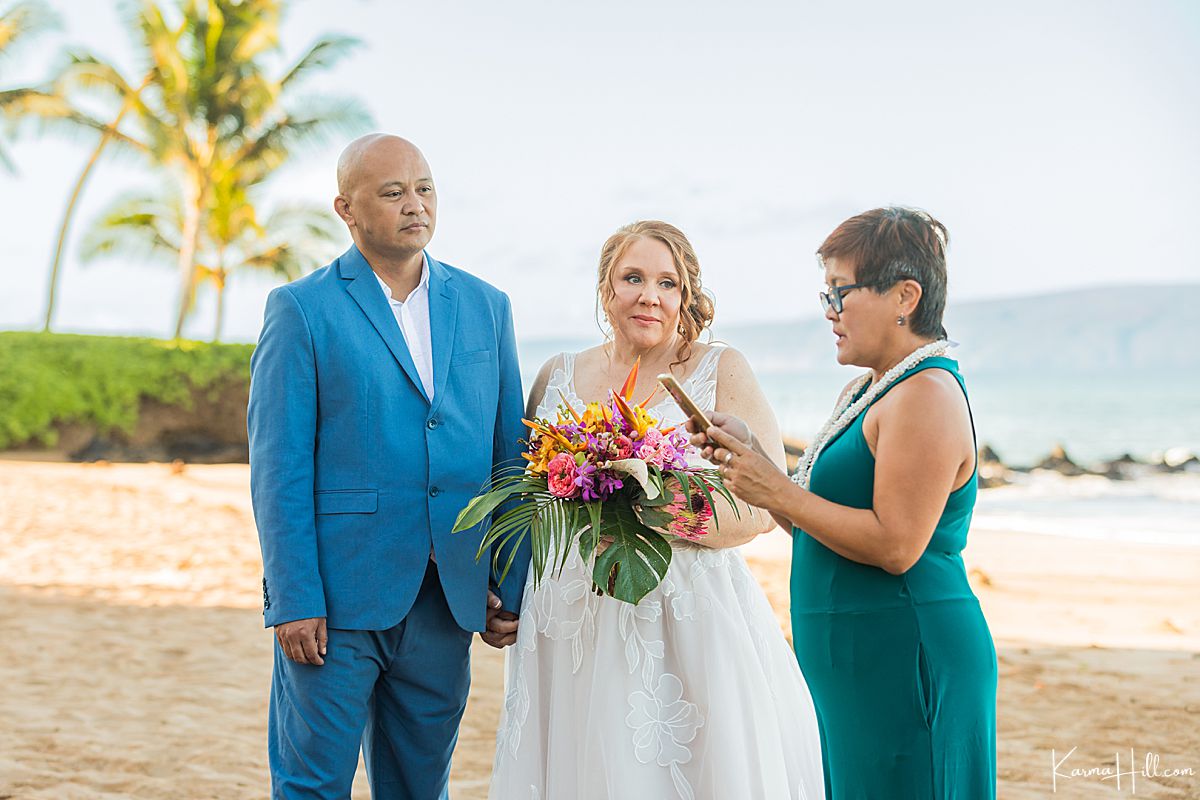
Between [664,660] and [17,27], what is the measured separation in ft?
86.8

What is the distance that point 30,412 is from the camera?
18797mm

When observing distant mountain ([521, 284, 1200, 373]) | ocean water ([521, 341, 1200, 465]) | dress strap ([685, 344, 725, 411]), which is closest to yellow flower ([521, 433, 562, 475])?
dress strap ([685, 344, 725, 411])

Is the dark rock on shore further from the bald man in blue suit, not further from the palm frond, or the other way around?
the bald man in blue suit

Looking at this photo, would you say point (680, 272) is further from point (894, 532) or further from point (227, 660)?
point (227, 660)

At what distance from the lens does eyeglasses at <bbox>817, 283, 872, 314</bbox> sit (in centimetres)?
239

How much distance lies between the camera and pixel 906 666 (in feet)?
7.63

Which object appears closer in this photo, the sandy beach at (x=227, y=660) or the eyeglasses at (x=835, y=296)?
the eyeglasses at (x=835, y=296)

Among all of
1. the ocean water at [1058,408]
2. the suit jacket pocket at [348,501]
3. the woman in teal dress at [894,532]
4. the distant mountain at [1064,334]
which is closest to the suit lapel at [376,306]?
A: the suit jacket pocket at [348,501]

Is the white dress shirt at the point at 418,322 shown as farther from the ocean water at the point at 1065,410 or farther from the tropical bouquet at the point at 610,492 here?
the ocean water at the point at 1065,410

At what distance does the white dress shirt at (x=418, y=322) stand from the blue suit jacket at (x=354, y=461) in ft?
0.16

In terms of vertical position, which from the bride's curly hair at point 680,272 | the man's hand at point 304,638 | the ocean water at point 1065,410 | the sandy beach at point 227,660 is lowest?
the sandy beach at point 227,660

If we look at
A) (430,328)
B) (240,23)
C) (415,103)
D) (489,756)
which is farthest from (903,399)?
(415,103)

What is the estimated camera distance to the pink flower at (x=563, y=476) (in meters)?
2.79

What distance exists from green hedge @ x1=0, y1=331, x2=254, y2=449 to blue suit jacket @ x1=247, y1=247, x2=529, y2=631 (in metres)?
17.8
